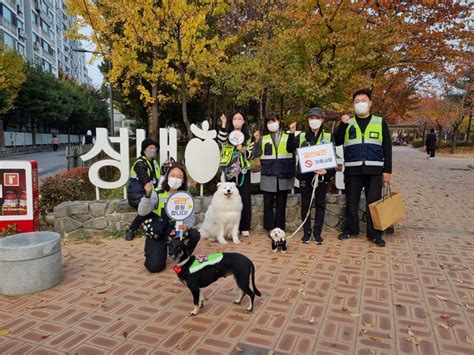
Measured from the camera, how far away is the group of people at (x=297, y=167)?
5008 mm

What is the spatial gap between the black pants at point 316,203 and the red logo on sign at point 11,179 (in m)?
4.22

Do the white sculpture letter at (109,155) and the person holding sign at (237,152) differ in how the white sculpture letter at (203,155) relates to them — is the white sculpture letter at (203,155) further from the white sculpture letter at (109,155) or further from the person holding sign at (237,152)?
the white sculpture letter at (109,155)

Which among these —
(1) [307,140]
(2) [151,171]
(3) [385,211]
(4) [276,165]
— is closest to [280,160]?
(4) [276,165]

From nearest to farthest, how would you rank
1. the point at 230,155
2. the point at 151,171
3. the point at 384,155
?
the point at 384,155, the point at 151,171, the point at 230,155

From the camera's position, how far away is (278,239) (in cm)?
482

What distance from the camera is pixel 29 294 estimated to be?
143 inches

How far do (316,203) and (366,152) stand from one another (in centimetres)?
104

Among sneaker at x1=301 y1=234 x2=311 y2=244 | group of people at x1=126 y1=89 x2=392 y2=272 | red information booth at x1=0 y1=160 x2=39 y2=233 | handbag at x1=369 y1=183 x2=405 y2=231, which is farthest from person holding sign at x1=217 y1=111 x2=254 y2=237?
red information booth at x1=0 y1=160 x2=39 y2=233

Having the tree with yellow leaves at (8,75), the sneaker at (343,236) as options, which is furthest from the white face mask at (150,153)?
the tree with yellow leaves at (8,75)

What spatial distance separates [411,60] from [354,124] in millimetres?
5026

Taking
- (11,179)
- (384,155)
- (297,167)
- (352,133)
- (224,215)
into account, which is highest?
(352,133)

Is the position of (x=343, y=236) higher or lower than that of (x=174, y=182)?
lower

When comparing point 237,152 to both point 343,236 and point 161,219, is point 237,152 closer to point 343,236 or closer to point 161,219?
point 161,219

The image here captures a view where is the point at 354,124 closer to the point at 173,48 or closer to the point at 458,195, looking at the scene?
the point at 173,48
